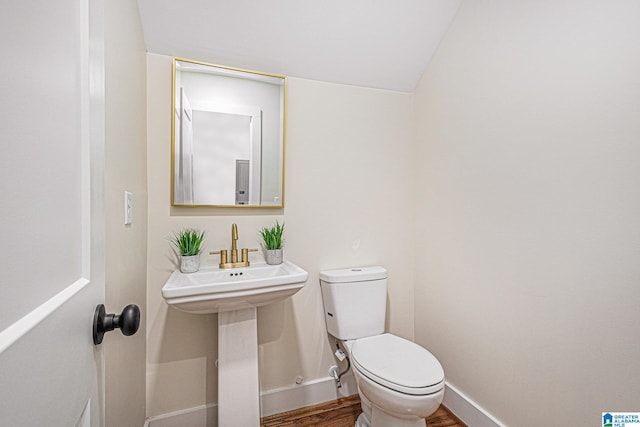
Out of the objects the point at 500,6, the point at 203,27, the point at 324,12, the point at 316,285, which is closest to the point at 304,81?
the point at 324,12

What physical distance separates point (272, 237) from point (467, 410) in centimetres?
137

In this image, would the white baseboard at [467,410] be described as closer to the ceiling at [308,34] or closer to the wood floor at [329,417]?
the wood floor at [329,417]

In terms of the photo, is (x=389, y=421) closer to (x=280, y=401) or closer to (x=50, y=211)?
(x=280, y=401)

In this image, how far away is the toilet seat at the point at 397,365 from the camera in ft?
3.88

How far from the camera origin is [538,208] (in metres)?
1.25

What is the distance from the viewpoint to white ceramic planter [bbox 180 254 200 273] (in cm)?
146

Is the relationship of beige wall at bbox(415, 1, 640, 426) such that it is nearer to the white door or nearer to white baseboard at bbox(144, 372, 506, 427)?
white baseboard at bbox(144, 372, 506, 427)

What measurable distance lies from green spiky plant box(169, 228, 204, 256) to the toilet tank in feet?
2.29

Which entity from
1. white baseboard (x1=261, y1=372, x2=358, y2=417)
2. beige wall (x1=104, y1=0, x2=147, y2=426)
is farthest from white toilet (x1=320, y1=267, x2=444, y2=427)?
beige wall (x1=104, y1=0, x2=147, y2=426)

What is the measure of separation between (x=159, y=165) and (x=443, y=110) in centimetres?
158

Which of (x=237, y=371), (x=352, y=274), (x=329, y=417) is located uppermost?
(x=352, y=274)

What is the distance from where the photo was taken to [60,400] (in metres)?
0.35

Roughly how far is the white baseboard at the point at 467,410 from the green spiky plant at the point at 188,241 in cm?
158

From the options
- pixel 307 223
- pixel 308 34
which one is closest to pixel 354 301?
pixel 307 223
